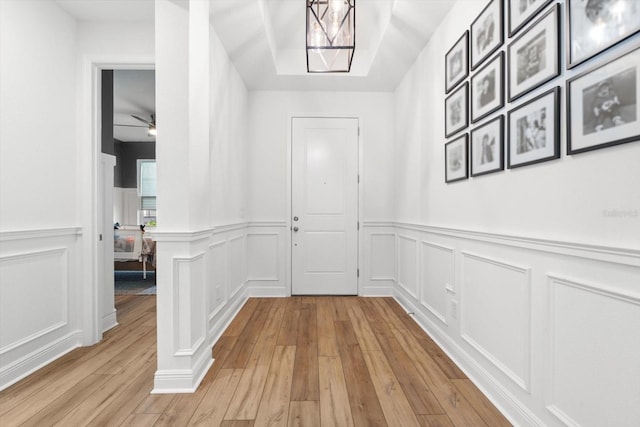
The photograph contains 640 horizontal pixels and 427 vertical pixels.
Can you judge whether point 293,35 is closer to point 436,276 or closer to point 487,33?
point 487,33

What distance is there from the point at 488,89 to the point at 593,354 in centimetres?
144

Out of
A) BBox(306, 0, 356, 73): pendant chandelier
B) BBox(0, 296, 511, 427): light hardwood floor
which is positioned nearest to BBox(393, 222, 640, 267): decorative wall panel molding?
BBox(0, 296, 511, 427): light hardwood floor

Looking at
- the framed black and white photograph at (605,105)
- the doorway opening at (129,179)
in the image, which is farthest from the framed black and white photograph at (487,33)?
the doorway opening at (129,179)

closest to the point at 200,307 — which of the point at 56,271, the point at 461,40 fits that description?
the point at 56,271

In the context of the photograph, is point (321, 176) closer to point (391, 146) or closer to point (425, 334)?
point (391, 146)

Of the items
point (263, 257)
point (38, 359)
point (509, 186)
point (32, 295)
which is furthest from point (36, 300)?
point (509, 186)

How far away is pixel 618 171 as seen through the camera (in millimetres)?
1081

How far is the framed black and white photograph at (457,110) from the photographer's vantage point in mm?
2178

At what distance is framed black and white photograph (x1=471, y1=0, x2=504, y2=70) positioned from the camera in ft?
5.76

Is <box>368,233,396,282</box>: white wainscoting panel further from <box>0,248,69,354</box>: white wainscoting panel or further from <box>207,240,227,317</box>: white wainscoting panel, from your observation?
<box>0,248,69,354</box>: white wainscoting panel

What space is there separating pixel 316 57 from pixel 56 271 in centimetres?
315

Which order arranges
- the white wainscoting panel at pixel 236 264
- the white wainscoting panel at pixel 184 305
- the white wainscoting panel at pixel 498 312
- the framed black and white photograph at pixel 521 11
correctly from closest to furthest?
the framed black and white photograph at pixel 521 11, the white wainscoting panel at pixel 498 312, the white wainscoting panel at pixel 184 305, the white wainscoting panel at pixel 236 264

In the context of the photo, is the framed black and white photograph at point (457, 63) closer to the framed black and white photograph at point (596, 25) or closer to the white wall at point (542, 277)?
the white wall at point (542, 277)

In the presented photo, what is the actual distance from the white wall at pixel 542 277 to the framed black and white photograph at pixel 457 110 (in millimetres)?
116
